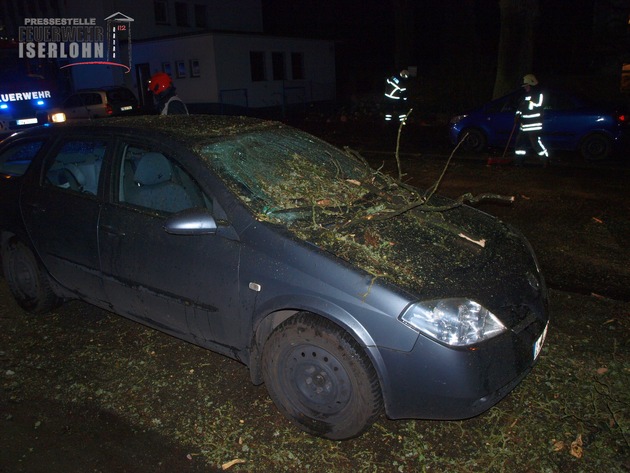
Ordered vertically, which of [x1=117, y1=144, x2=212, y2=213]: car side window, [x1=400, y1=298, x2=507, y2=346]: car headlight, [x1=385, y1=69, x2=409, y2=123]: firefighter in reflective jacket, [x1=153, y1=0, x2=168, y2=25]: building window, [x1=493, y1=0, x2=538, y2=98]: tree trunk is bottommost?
[x1=400, y1=298, x2=507, y2=346]: car headlight

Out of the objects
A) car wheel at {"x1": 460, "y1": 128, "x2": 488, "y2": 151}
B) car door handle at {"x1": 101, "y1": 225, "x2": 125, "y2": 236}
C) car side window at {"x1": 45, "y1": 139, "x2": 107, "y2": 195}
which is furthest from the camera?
car wheel at {"x1": 460, "y1": 128, "x2": 488, "y2": 151}

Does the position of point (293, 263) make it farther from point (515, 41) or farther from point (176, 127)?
point (515, 41)

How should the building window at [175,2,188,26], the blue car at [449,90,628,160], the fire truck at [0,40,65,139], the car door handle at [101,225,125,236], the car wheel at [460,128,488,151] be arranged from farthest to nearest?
1. the building window at [175,2,188,26]
2. the fire truck at [0,40,65,139]
3. the car wheel at [460,128,488,151]
4. the blue car at [449,90,628,160]
5. the car door handle at [101,225,125,236]

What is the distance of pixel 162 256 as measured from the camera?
3414mm

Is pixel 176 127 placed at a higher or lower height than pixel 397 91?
lower

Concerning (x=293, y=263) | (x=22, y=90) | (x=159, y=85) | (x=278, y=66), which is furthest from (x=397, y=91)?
(x=278, y=66)

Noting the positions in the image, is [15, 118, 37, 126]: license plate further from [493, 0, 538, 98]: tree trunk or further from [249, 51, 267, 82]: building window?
[249, 51, 267, 82]: building window

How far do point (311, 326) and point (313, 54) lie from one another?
27523 millimetres

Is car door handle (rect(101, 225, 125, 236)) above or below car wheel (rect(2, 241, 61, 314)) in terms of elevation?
above

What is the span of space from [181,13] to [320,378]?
3006 centimetres

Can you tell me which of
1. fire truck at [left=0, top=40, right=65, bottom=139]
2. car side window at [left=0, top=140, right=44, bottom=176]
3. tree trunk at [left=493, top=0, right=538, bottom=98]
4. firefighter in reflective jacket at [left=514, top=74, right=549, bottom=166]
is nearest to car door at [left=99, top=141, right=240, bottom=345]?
car side window at [left=0, top=140, right=44, bottom=176]

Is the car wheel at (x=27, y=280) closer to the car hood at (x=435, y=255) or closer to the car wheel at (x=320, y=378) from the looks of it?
the car wheel at (x=320, y=378)

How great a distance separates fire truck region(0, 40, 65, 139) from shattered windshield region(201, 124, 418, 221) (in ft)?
36.5

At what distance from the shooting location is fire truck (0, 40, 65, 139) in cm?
Result: 1266
